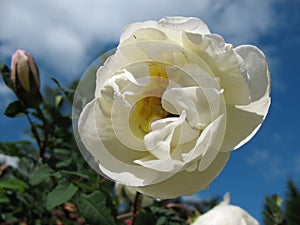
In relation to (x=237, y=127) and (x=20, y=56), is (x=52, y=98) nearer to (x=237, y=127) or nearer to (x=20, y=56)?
(x=20, y=56)

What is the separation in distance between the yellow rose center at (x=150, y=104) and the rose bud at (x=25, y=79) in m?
0.44

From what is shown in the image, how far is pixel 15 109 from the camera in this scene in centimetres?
95

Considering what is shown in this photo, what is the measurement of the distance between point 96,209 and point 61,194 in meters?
0.10

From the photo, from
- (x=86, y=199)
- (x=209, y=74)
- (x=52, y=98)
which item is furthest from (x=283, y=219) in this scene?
(x=52, y=98)

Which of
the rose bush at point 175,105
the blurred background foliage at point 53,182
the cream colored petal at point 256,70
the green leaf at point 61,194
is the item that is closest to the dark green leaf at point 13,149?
the blurred background foliage at point 53,182

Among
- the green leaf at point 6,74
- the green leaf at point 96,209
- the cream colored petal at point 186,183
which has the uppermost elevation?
the cream colored petal at point 186,183

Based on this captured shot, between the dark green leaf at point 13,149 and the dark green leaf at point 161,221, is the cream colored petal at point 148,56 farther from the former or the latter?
the dark green leaf at point 13,149

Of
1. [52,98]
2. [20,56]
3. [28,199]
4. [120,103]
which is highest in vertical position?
[120,103]

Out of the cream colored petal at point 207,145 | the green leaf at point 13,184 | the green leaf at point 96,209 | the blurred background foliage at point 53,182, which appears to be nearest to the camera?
the cream colored petal at point 207,145

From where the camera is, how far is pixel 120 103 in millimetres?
535

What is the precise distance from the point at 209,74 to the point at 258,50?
0.06 metres

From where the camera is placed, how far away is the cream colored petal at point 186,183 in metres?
0.53

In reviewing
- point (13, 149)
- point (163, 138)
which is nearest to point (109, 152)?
point (163, 138)

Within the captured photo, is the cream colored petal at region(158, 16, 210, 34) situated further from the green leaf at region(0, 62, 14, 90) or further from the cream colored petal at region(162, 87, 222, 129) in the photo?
the green leaf at region(0, 62, 14, 90)
